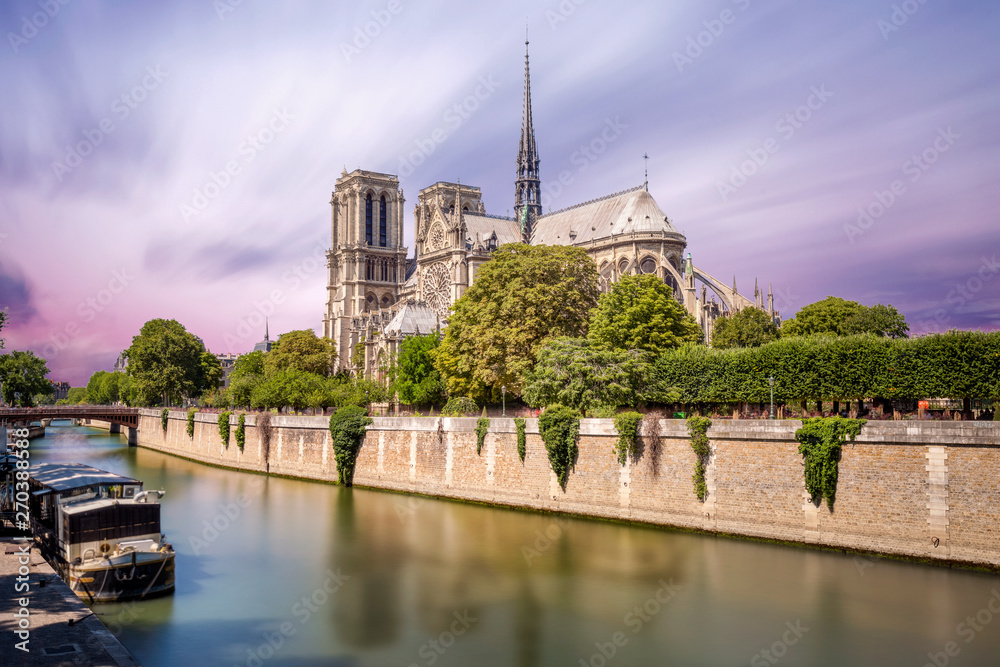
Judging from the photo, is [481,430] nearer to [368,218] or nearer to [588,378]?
[588,378]

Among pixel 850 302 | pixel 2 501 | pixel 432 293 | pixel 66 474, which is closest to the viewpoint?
pixel 66 474

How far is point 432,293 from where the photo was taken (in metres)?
86.7

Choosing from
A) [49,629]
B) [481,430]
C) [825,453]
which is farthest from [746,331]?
[49,629]

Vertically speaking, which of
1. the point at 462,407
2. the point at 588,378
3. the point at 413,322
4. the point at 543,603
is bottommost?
the point at 543,603

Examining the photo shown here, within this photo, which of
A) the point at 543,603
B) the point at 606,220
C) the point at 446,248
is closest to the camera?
the point at 543,603

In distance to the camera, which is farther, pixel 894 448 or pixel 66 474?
pixel 66 474

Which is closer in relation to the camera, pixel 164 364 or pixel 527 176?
pixel 164 364

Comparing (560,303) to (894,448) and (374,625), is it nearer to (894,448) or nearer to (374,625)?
(894,448)

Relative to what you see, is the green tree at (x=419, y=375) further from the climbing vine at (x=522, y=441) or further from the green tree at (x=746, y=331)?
the climbing vine at (x=522, y=441)

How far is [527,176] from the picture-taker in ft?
311

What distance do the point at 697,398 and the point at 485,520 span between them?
8798 millimetres

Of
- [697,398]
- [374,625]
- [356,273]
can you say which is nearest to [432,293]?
[356,273]

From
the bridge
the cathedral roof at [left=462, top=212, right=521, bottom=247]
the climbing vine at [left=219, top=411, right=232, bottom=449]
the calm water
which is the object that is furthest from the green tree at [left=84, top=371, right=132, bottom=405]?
the calm water

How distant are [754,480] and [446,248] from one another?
64.4 m
